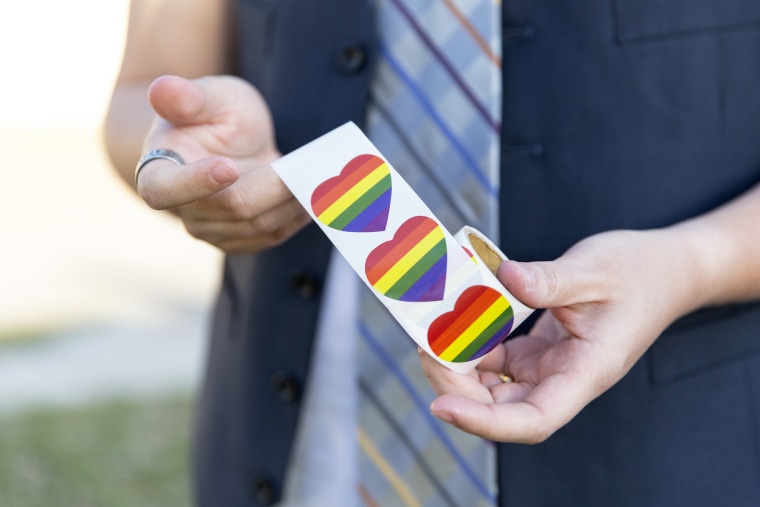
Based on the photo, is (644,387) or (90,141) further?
(90,141)

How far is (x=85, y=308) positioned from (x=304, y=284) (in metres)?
3.97

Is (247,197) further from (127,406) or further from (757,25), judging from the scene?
(127,406)

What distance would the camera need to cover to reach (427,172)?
119 centimetres

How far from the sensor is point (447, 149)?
1169 mm

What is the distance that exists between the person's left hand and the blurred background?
840 mm

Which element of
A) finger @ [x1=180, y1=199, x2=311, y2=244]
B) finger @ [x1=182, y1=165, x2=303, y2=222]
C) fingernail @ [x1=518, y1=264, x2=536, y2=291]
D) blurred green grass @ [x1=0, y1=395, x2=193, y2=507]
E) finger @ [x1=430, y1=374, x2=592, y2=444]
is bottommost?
blurred green grass @ [x1=0, y1=395, x2=193, y2=507]

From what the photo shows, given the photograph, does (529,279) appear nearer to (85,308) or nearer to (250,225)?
(250,225)

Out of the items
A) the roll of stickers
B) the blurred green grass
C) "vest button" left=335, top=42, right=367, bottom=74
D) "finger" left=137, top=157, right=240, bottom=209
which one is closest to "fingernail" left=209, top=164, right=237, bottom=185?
"finger" left=137, top=157, right=240, bottom=209

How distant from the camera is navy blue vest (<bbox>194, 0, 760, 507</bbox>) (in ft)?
3.55

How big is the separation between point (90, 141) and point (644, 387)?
9583mm

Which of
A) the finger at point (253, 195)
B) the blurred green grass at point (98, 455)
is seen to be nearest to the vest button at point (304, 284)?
the finger at point (253, 195)

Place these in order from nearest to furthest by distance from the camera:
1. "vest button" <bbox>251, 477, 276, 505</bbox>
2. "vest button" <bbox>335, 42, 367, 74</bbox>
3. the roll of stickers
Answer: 1. the roll of stickers
2. "vest button" <bbox>335, 42, 367, 74</bbox>
3. "vest button" <bbox>251, 477, 276, 505</bbox>

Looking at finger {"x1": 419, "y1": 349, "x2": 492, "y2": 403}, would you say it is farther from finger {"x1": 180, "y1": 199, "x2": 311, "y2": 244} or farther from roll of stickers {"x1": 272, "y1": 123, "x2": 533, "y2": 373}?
finger {"x1": 180, "y1": 199, "x2": 311, "y2": 244}

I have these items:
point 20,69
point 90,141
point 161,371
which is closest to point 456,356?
point 161,371
